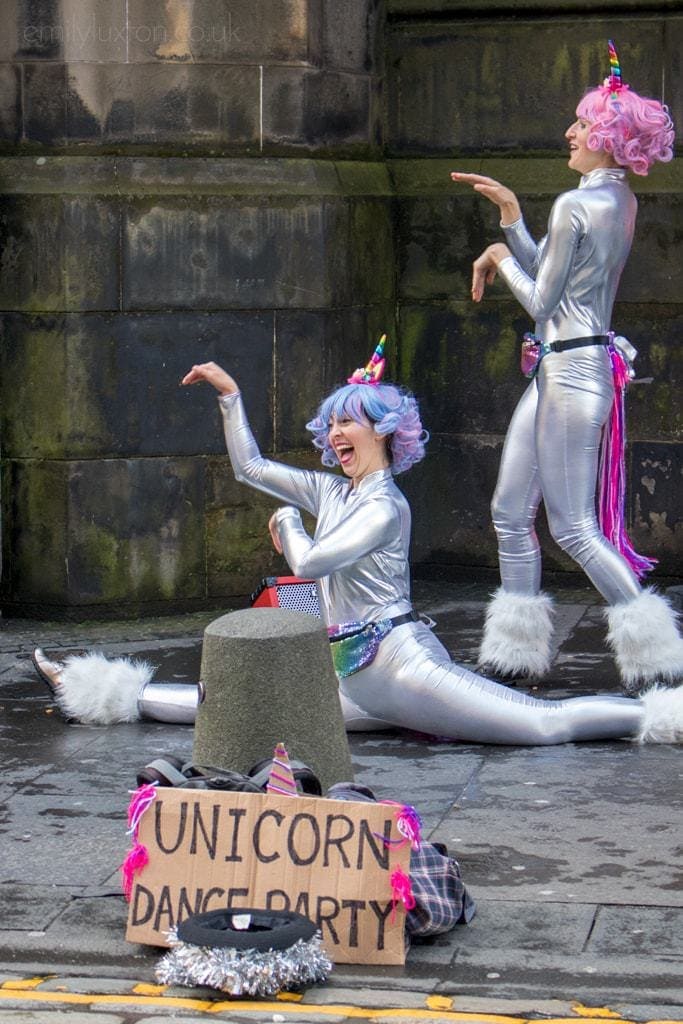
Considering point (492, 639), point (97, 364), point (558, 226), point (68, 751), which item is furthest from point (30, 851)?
point (97, 364)

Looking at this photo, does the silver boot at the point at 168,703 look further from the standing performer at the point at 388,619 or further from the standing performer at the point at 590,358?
the standing performer at the point at 590,358

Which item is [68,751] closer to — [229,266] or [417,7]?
[229,266]

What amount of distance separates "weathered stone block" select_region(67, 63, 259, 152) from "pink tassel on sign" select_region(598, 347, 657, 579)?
2.61 meters

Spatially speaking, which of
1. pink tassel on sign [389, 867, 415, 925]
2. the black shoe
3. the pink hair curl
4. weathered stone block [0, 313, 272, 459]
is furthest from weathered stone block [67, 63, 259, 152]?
pink tassel on sign [389, 867, 415, 925]

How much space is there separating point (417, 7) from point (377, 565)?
4.18 meters

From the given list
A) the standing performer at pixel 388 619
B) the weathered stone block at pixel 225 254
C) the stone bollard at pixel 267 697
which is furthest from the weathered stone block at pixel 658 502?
the stone bollard at pixel 267 697

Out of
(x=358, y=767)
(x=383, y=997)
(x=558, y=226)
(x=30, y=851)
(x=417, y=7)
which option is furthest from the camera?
(x=417, y=7)

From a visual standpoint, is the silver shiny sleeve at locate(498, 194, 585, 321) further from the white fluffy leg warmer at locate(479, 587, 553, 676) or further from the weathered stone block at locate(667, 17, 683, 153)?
the weathered stone block at locate(667, 17, 683, 153)

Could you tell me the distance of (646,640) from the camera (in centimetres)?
780

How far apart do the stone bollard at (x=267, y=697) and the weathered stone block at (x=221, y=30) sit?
4411 mm

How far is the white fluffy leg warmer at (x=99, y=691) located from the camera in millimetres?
7727

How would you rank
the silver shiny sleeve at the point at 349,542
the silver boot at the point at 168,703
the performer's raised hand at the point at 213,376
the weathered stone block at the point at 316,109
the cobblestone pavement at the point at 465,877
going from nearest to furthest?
the cobblestone pavement at the point at 465,877 → the silver shiny sleeve at the point at 349,542 → the performer's raised hand at the point at 213,376 → the silver boot at the point at 168,703 → the weathered stone block at the point at 316,109

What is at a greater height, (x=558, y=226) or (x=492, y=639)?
(x=558, y=226)

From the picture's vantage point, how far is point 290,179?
9.79 metres
